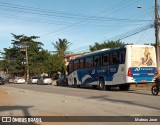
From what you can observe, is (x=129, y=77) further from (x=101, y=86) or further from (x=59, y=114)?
(x=59, y=114)

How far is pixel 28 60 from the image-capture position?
300 feet

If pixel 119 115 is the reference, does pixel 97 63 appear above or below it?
above

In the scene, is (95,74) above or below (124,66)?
below

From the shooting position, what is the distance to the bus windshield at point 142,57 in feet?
88.4

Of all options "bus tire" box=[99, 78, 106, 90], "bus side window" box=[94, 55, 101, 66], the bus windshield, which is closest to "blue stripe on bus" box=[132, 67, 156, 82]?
the bus windshield

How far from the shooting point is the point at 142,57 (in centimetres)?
2750

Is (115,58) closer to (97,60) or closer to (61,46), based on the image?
(97,60)

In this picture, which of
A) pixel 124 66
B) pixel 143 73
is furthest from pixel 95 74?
pixel 143 73

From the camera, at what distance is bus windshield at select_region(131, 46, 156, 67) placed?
26953 mm

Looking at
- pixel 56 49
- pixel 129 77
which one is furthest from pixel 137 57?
pixel 56 49

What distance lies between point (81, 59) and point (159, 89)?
14.4 metres

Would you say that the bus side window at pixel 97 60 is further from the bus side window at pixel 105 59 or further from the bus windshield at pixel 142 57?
the bus windshield at pixel 142 57

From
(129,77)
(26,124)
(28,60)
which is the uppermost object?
(28,60)

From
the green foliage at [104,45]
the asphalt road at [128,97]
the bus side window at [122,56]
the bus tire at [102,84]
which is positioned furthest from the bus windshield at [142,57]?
the green foliage at [104,45]
